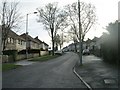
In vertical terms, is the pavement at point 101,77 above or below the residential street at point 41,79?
above

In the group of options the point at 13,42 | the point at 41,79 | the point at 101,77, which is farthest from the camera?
the point at 13,42

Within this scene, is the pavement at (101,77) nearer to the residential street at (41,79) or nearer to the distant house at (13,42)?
the residential street at (41,79)

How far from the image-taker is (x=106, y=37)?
92.7 feet

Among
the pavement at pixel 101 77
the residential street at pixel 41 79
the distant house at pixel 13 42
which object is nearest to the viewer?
the pavement at pixel 101 77

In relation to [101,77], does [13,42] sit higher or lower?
higher

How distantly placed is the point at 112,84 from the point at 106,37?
641 inches

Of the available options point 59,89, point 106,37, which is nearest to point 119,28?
point 106,37

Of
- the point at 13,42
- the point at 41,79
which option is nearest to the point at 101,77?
the point at 41,79

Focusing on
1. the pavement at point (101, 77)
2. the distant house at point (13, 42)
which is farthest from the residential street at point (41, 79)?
the distant house at point (13, 42)

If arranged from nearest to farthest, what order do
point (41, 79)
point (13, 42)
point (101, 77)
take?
point (101, 77) → point (41, 79) → point (13, 42)

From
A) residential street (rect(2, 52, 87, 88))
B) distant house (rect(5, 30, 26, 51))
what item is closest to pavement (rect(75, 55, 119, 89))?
residential street (rect(2, 52, 87, 88))

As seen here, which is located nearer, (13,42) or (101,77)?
(101,77)

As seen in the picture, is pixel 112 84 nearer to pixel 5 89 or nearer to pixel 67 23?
pixel 5 89

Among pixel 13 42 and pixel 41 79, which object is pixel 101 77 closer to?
pixel 41 79
